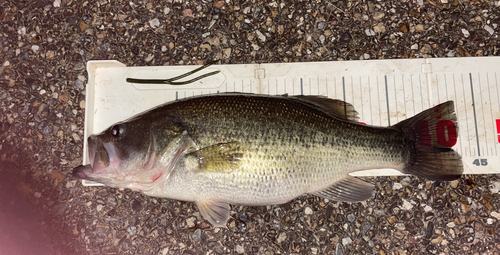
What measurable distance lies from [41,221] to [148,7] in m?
1.92

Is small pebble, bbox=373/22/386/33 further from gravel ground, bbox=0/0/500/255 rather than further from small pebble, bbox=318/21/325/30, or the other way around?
small pebble, bbox=318/21/325/30

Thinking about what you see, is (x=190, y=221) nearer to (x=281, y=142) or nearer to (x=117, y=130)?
(x=117, y=130)

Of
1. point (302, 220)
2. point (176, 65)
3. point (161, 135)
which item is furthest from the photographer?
point (176, 65)

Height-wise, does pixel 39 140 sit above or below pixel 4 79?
below

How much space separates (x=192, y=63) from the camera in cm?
230

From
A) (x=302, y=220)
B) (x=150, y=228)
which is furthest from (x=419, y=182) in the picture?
(x=150, y=228)

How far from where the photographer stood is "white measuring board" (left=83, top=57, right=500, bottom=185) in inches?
83.7

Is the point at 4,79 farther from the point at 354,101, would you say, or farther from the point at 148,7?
the point at 354,101

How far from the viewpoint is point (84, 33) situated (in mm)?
2383

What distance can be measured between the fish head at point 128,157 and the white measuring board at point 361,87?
491 mm

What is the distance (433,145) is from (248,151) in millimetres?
1217

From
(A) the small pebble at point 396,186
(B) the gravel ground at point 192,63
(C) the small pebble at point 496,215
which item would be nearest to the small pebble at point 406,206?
(B) the gravel ground at point 192,63

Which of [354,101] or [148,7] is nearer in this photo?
[354,101]

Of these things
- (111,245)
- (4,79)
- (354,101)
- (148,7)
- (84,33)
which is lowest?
Result: (111,245)
